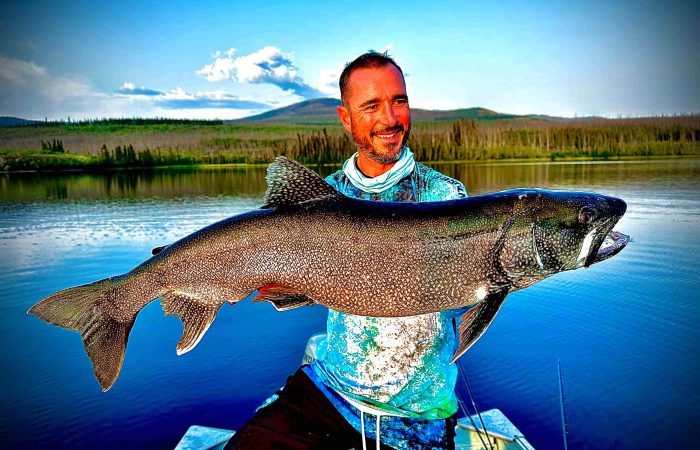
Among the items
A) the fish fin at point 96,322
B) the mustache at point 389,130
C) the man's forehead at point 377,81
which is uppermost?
the man's forehead at point 377,81

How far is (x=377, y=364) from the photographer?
3.30 meters

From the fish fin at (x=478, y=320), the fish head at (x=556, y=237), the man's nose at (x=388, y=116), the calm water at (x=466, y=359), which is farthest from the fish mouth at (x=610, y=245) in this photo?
the calm water at (x=466, y=359)

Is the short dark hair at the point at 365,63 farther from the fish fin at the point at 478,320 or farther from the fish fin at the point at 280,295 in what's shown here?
the fish fin at the point at 478,320

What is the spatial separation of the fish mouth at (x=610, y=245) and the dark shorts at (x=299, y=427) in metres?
1.80

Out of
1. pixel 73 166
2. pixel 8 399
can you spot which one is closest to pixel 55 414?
pixel 8 399

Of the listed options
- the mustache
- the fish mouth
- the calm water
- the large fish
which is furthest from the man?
the calm water

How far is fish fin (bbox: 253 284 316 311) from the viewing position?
117 inches

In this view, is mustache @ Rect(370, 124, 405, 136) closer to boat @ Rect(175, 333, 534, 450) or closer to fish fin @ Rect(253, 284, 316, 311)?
fish fin @ Rect(253, 284, 316, 311)

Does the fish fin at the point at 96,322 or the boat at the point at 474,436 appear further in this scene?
the boat at the point at 474,436

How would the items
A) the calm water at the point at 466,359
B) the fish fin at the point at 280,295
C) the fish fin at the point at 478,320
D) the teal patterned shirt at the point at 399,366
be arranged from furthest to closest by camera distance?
the calm water at the point at 466,359
the teal patterned shirt at the point at 399,366
the fish fin at the point at 280,295
the fish fin at the point at 478,320

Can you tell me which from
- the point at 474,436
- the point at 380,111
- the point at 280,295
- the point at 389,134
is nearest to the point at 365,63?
the point at 380,111

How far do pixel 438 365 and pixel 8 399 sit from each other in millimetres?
6194

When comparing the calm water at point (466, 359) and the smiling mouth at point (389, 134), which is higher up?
the smiling mouth at point (389, 134)

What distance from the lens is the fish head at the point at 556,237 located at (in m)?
2.86
